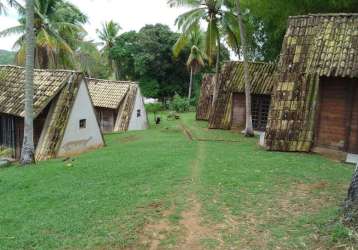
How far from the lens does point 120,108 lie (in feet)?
93.6

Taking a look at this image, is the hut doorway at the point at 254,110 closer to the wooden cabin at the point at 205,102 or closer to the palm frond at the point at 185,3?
the palm frond at the point at 185,3

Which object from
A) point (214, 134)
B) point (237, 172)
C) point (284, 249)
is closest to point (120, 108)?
point (214, 134)

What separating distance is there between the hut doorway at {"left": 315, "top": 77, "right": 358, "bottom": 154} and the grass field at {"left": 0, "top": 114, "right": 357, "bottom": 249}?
1164 mm

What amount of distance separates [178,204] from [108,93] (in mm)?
21745

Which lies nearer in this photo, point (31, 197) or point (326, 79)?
point (31, 197)

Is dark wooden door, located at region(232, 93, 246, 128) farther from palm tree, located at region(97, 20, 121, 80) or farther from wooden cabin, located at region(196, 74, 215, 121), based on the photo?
palm tree, located at region(97, 20, 121, 80)

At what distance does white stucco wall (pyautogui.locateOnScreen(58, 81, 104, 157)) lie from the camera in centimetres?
→ 1795

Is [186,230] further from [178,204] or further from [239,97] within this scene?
[239,97]

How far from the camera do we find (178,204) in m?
8.39

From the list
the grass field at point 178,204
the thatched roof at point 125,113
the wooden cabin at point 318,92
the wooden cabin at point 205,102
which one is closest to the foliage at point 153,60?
the wooden cabin at point 205,102

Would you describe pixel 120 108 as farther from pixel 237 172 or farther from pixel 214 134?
pixel 237 172

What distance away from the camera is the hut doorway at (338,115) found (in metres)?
14.0

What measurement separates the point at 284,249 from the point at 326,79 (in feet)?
32.4

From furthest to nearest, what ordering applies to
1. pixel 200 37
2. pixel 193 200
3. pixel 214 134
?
pixel 200 37
pixel 214 134
pixel 193 200
